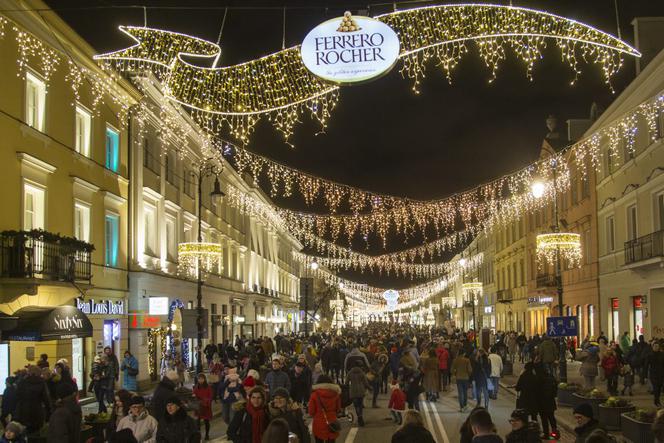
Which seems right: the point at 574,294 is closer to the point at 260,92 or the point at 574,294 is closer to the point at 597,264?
the point at 597,264

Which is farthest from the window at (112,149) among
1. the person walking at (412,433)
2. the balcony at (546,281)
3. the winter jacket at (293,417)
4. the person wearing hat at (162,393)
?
the balcony at (546,281)

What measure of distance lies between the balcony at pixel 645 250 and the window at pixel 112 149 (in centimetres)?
1929

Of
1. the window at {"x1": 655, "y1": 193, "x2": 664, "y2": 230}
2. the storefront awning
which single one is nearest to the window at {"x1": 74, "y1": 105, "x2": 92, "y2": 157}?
the storefront awning

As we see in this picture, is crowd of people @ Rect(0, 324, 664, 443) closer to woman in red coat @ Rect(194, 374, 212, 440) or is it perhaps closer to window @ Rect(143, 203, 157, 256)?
woman in red coat @ Rect(194, 374, 212, 440)

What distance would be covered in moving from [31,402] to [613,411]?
11014mm

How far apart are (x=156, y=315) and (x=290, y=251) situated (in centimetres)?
5700

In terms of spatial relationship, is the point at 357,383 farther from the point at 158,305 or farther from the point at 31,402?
the point at 158,305

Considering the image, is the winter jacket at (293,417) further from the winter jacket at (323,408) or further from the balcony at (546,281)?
the balcony at (546,281)

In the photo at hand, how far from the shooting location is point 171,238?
1427 inches

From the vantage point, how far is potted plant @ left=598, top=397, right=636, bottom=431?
15992 millimetres

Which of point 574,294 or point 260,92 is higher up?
point 260,92

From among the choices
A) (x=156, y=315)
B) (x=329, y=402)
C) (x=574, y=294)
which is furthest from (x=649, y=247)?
(x=329, y=402)

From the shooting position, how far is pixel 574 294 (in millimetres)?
45125

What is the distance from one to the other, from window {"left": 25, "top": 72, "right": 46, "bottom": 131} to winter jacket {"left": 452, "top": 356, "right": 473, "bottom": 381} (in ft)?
42.6
